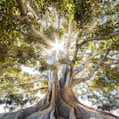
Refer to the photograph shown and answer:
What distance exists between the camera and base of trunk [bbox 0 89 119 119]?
191 inches

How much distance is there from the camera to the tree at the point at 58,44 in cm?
377

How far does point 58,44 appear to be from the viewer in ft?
19.5

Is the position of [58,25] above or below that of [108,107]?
above

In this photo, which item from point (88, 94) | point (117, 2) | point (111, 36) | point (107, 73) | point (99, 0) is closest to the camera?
point (111, 36)

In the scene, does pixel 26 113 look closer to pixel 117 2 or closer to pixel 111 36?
pixel 111 36

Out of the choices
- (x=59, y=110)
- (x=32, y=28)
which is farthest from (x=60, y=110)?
(x=32, y=28)

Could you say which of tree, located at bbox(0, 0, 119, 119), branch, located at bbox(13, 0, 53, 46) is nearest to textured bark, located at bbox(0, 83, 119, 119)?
tree, located at bbox(0, 0, 119, 119)

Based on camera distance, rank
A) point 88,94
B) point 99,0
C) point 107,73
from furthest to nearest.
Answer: point 88,94 < point 107,73 < point 99,0

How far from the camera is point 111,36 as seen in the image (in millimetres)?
4023

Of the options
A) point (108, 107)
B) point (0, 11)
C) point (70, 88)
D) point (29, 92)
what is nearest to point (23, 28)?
point (0, 11)

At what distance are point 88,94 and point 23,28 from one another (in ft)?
17.4

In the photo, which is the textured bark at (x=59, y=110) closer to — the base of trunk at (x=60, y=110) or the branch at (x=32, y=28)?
the base of trunk at (x=60, y=110)

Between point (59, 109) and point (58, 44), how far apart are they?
73.7 inches

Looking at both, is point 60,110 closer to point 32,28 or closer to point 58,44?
point 58,44
